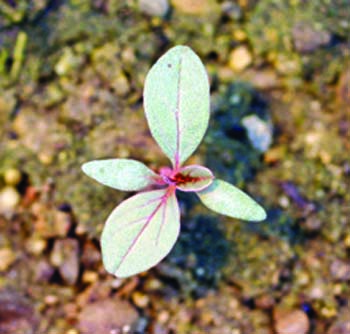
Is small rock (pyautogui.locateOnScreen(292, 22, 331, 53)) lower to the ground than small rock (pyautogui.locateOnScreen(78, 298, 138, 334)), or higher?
higher

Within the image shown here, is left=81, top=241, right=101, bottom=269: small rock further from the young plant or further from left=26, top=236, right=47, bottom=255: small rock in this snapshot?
the young plant

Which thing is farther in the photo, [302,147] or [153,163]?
[302,147]

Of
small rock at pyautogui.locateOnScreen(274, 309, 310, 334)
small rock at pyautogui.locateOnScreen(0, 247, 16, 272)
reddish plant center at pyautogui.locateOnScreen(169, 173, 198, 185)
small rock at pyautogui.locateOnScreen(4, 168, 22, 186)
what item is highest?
reddish plant center at pyautogui.locateOnScreen(169, 173, 198, 185)

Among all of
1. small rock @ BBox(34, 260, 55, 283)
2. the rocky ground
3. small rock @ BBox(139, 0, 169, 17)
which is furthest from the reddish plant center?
small rock @ BBox(139, 0, 169, 17)

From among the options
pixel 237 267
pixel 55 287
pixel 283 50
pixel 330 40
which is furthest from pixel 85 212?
pixel 330 40

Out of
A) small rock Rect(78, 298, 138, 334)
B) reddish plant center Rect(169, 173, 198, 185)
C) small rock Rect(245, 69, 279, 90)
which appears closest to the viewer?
reddish plant center Rect(169, 173, 198, 185)

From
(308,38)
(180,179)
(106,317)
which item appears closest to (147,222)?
(180,179)

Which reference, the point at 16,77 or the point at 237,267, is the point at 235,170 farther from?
the point at 16,77

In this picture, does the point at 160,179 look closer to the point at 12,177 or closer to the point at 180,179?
the point at 180,179
